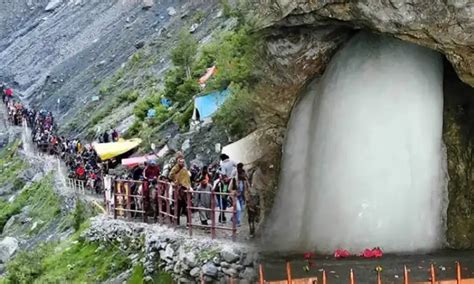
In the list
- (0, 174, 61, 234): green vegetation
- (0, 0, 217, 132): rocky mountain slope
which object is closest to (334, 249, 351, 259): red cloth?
(0, 174, 61, 234): green vegetation

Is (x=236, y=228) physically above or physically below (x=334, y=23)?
below


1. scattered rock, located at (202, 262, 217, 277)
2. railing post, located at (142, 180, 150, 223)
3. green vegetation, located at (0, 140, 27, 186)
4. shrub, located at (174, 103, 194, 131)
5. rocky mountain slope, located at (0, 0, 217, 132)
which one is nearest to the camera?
scattered rock, located at (202, 262, 217, 277)

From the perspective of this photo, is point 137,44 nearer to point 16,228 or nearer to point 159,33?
point 159,33

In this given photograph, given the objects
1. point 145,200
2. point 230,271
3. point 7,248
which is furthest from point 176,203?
point 7,248

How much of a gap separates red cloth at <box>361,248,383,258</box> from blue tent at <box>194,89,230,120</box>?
11.5 meters

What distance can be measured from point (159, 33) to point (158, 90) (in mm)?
15090

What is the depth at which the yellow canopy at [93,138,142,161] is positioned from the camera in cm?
3091

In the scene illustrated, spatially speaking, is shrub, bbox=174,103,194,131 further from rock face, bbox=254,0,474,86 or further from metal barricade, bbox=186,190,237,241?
rock face, bbox=254,0,474,86

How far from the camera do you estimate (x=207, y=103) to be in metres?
26.3

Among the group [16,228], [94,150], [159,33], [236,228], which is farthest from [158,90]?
[236,228]

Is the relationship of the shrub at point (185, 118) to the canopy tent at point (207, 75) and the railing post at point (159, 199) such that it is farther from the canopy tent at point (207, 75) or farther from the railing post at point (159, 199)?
the railing post at point (159, 199)

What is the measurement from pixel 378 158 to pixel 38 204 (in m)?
21.3

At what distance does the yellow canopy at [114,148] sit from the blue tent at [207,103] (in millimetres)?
5095

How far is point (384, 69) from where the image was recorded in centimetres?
1440
